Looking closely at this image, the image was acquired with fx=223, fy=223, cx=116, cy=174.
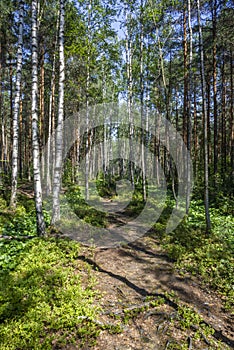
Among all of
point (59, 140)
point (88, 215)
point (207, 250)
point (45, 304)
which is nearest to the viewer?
point (45, 304)

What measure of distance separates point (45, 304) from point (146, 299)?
2326 millimetres

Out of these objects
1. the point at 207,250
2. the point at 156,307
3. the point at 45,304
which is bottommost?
the point at 156,307

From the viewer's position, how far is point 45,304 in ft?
14.9

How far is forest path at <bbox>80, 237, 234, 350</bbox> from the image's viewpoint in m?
4.18

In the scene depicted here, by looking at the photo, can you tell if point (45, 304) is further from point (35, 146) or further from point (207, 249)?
point (207, 249)

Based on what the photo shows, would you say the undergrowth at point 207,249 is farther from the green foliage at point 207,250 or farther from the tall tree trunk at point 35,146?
the tall tree trunk at point 35,146

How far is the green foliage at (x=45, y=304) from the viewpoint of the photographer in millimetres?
3887

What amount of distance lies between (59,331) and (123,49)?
21.4 m

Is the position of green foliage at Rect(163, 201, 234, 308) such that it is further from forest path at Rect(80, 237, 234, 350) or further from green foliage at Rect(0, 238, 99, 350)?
green foliage at Rect(0, 238, 99, 350)

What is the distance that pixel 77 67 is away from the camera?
60.0ft

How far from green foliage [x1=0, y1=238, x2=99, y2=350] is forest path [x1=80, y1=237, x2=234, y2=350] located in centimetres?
42

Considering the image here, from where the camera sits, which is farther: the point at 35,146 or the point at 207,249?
the point at 207,249

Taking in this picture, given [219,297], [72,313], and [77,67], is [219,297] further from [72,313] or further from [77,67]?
[77,67]

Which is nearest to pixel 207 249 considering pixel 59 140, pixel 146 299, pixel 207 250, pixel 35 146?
pixel 207 250
